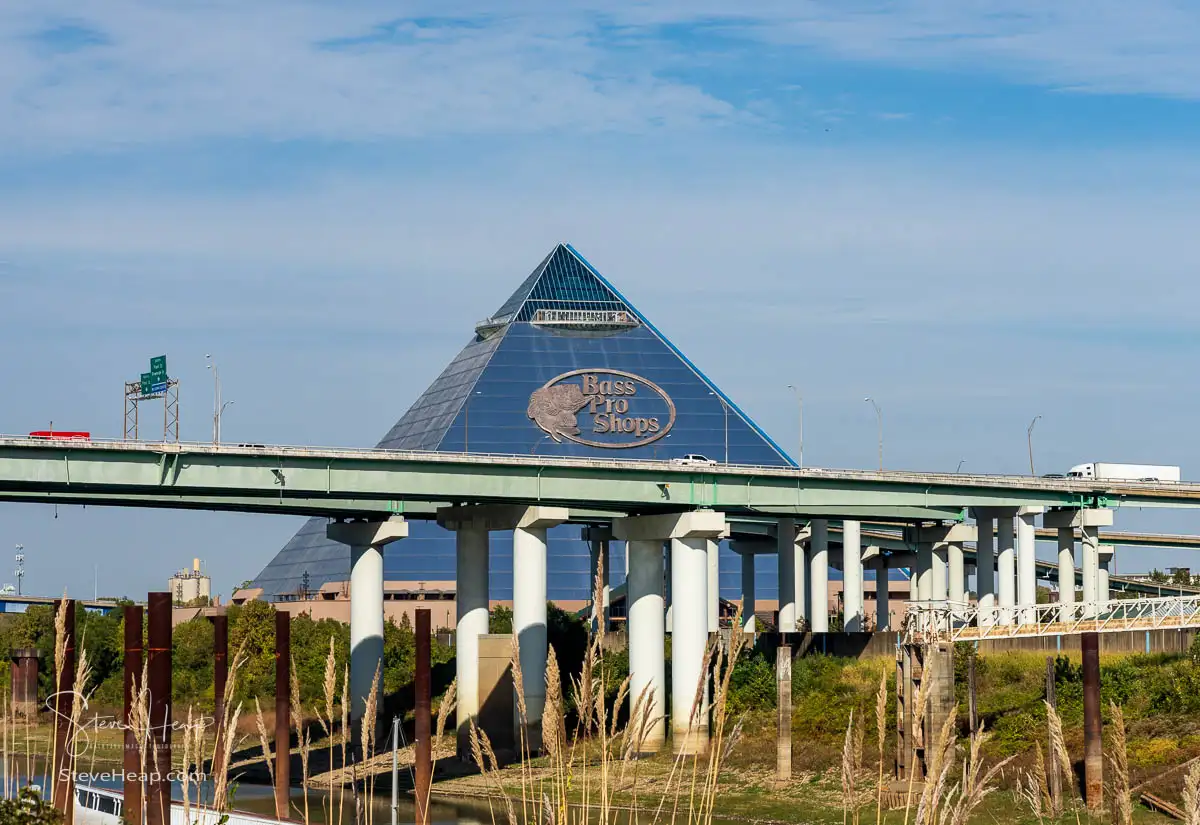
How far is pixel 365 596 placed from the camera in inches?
3214

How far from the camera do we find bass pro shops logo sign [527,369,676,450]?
132 meters

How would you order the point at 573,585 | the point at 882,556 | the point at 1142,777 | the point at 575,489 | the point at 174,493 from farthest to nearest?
the point at 573,585
the point at 882,556
the point at 575,489
the point at 174,493
the point at 1142,777

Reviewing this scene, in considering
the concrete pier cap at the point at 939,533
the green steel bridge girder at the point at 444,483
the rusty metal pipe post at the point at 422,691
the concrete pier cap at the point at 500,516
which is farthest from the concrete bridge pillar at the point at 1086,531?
the rusty metal pipe post at the point at 422,691

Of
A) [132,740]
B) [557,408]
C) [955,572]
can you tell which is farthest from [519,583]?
[557,408]

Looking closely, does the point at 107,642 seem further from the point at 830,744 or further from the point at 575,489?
the point at 830,744

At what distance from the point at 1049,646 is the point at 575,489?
21.4m

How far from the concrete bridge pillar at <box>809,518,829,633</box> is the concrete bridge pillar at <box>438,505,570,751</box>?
23747 millimetres

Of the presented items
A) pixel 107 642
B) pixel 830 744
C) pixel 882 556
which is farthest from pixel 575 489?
pixel 882 556

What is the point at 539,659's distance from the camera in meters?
71.9

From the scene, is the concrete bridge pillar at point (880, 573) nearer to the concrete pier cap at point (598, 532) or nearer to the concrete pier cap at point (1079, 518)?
the concrete pier cap at point (598, 532)

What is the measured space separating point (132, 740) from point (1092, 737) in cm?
2550

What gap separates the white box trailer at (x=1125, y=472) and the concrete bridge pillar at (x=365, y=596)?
39917mm

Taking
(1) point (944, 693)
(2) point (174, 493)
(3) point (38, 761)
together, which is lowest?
(3) point (38, 761)

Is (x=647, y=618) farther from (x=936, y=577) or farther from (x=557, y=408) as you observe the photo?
(x=557, y=408)
